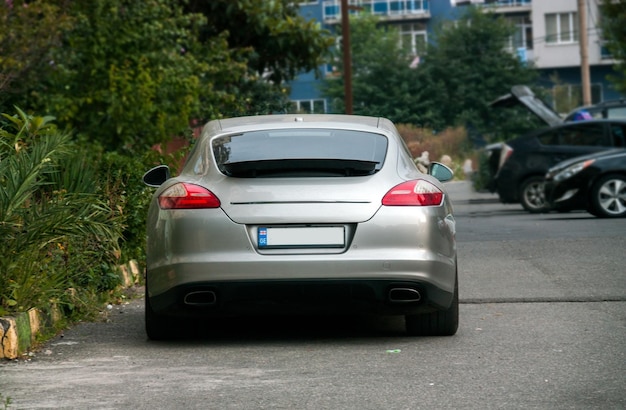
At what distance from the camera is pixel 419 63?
67812 millimetres

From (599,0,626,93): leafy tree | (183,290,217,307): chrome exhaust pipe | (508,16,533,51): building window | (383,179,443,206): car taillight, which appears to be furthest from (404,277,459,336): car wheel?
(508,16,533,51): building window

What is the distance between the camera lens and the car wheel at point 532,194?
25609 mm

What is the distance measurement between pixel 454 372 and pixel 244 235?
1496mm

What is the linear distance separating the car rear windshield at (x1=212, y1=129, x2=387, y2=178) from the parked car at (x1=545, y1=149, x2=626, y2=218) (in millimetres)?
12935

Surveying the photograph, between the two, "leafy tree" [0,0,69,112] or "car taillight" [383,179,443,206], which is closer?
"car taillight" [383,179,443,206]

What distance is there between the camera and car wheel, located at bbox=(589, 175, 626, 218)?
2098 centimetres

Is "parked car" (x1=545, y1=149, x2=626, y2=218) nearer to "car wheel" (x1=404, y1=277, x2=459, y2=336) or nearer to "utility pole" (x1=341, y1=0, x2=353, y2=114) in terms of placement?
"car wheel" (x1=404, y1=277, x2=459, y2=336)

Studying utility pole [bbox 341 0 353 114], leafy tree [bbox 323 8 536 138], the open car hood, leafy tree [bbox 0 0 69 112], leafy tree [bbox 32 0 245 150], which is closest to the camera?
leafy tree [bbox 0 0 69 112]

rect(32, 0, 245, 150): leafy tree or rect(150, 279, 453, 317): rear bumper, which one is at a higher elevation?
rect(32, 0, 245, 150): leafy tree

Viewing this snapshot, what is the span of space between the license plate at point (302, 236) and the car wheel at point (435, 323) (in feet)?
2.99

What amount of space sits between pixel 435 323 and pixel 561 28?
230 feet

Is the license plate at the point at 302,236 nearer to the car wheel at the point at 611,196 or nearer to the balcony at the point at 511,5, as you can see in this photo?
the car wheel at the point at 611,196

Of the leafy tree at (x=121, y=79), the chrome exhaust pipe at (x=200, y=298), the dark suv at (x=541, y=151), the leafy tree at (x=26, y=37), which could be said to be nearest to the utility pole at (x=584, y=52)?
the dark suv at (x=541, y=151)

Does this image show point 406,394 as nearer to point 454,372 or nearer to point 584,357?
point 454,372
